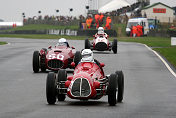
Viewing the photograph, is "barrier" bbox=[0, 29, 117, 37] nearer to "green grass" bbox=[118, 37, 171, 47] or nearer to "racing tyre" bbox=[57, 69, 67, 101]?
"green grass" bbox=[118, 37, 171, 47]

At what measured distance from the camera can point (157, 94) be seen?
1573cm

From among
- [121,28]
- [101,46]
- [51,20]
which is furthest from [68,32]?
[101,46]

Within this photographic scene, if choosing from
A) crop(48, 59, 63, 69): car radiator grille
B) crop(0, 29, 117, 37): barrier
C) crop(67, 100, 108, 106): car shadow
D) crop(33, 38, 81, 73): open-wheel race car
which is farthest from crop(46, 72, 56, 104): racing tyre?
crop(0, 29, 117, 37): barrier

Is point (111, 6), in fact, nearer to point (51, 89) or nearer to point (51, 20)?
point (51, 20)

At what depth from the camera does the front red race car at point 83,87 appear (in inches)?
500

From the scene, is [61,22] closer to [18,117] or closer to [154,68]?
[154,68]

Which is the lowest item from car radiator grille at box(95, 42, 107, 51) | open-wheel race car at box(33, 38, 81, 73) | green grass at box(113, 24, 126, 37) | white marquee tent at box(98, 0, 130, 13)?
green grass at box(113, 24, 126, 37)

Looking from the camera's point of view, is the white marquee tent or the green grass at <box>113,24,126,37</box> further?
the white marquee tent

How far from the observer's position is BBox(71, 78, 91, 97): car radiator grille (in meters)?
12.6

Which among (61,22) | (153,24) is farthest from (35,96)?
(61,22)

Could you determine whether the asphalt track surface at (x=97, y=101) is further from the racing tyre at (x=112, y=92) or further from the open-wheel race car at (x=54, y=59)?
the open-wheel race car at (x=54, y=59)

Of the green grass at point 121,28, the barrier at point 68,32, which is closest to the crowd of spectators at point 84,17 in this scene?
the green grass at point 121,28

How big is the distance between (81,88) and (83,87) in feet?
0.22

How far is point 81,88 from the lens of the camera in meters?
12.7
